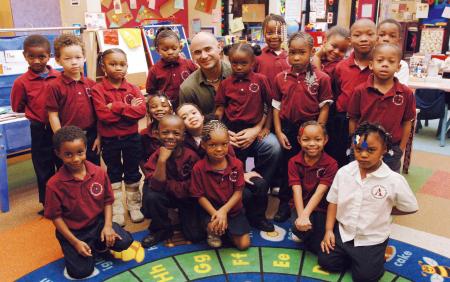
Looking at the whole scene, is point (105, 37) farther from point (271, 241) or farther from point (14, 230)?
point (271, 241)

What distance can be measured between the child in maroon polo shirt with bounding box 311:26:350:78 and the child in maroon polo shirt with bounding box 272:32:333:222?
31cm

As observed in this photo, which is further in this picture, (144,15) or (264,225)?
(144,15)

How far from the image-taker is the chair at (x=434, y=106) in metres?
4.26

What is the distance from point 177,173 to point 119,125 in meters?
0.51

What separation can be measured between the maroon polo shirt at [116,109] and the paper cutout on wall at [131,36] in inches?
87.3

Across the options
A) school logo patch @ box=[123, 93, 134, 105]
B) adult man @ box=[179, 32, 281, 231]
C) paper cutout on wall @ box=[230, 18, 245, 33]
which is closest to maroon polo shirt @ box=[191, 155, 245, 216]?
adult man @ box=[179, 32, 281, 231]

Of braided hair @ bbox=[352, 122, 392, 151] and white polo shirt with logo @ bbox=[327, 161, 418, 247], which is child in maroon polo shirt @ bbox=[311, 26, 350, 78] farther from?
white polo shirt with logo @ bbox=[327, 161, 418, 247]

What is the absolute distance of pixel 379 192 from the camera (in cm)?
201

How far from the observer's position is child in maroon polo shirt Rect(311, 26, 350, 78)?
2.84 meters

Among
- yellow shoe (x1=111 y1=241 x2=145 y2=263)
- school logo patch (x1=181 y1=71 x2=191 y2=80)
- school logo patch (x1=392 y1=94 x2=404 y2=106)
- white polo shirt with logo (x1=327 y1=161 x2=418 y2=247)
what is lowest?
yellow shoe (x1=111 y1=241 x2=145 y2=263)

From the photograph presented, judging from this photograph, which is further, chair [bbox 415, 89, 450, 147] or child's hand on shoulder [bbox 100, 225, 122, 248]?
chair [bbox 415, 89, 450, 147]

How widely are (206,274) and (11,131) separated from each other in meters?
1.74

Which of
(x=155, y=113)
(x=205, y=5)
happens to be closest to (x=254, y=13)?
(x=205, y=5)

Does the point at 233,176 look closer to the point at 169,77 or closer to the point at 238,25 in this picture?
the point at 169,77
